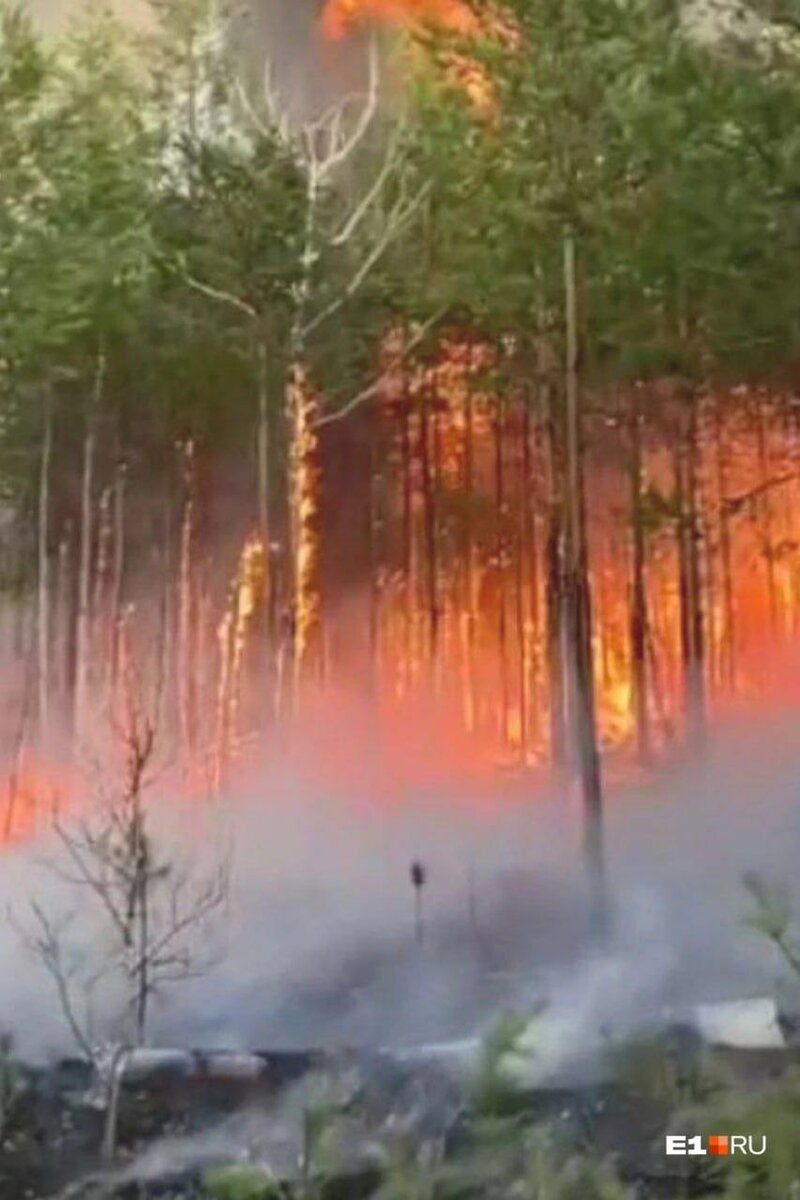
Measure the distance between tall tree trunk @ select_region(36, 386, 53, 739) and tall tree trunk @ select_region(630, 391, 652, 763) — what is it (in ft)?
6.47

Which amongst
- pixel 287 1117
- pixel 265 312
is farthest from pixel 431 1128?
pixel 265 312

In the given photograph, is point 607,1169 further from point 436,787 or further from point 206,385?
point 206,385

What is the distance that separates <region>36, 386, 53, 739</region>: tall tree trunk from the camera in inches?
236

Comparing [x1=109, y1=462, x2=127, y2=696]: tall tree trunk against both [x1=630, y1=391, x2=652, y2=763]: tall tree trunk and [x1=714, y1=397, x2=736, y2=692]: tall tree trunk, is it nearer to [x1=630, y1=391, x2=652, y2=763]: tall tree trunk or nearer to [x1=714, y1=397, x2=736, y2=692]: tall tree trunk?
[x1=630, y1=391, x2=652, y2=763]: tall tree trunk

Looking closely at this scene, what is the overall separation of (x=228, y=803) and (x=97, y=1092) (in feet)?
3.37

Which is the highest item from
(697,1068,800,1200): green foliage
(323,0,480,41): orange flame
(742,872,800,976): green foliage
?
(323,0,480,41): orange flame

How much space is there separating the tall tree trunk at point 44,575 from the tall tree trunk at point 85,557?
0.11m

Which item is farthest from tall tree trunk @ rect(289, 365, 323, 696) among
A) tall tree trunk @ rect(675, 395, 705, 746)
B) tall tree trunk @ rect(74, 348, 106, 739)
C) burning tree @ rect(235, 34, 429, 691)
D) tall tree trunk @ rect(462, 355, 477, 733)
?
tall tree trunk @ rect(675, 395, 705, 746)

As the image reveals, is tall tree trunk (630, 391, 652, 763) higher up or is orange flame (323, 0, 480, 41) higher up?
orange flame (323, 0, 480, 41)

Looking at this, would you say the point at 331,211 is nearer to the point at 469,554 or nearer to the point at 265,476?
the point at 265,476

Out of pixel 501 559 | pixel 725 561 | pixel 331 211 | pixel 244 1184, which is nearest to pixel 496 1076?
pixel 244 1184

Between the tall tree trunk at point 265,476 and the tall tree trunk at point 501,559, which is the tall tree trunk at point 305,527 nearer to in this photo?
the tall tree trunk at point 265,476

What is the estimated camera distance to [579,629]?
19.7 ft

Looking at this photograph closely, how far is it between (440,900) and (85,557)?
175cm
